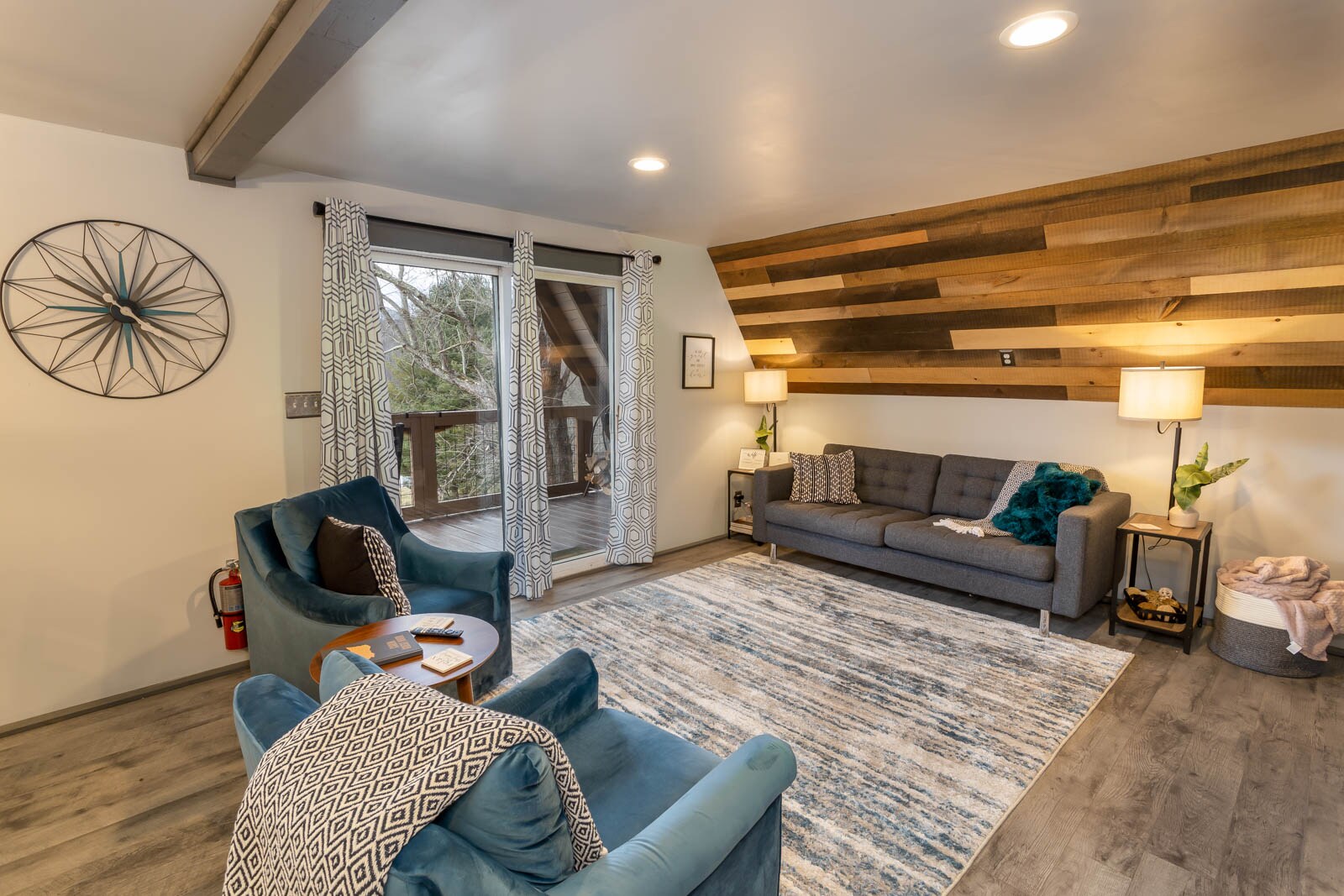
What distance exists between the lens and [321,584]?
2.68m

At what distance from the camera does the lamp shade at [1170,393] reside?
3281mm

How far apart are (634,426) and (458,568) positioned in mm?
2036

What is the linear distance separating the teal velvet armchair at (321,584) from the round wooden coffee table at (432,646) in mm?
65

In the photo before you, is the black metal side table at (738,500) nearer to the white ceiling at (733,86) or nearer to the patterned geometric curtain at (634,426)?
the patterned geometric curtain at (634,426)

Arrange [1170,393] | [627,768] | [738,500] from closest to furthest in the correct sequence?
[627,768] < [1170,393] < [738,500]

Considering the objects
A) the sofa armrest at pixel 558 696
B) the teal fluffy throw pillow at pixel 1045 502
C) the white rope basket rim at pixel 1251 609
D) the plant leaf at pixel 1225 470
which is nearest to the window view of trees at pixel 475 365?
the sofa armrest at pixel 558 696

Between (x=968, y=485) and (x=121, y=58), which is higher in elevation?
(x=121, y=58)

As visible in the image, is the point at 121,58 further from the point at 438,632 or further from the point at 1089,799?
the point at 1089,799

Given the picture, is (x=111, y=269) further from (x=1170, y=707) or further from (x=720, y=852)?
(x=1170, y=707)

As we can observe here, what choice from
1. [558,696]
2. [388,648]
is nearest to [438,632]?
[388,648]

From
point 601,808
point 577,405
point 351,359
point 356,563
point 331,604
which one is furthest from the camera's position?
point 577,405

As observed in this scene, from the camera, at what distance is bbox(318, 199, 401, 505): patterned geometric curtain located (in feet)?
10.9

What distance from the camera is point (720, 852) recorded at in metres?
1.22

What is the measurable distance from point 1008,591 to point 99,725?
4.48 meters
